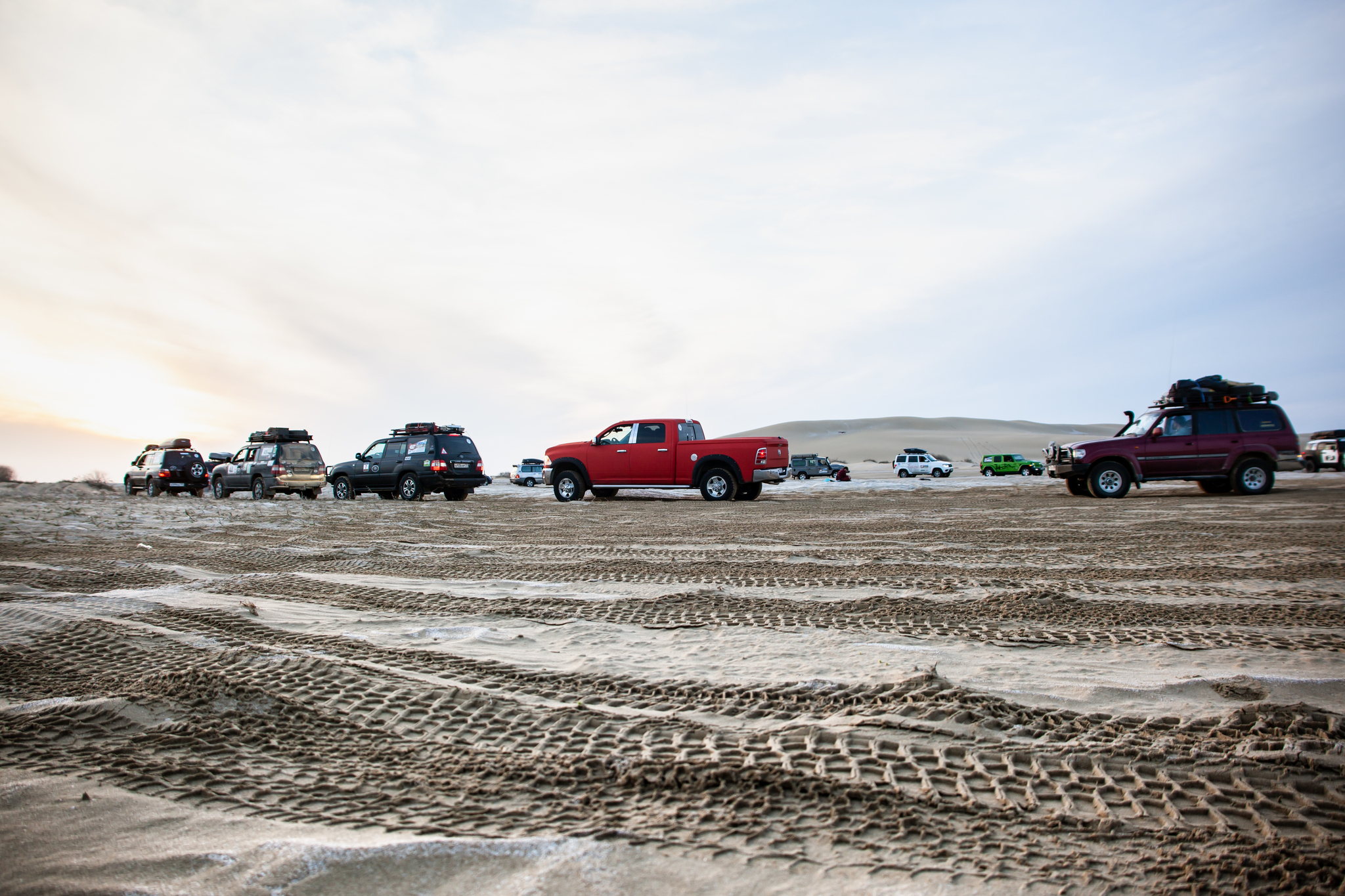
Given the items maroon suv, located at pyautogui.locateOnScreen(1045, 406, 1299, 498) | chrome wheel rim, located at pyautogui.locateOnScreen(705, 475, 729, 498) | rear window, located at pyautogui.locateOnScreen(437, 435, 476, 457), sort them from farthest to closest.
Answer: rear window, located at pyautogui.locateOnScreen(437, 435, 476, 457) < chrome wheel rim, located at pyautogui.locateOnScreen(705, 475, 729, 498) < maroon suv, located at pyautogui.locateOnScreen(1045, 406, 1299, 498)

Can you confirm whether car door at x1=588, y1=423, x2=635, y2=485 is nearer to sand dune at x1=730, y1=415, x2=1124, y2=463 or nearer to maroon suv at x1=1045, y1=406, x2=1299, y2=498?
maroon suv at x1=1045, y1=406, x2=1299, y2=498

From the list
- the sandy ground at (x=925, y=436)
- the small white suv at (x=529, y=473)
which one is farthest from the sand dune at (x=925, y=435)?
the small white suv at (x=529, y=473)

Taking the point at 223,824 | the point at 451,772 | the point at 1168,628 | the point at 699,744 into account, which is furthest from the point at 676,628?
the point at 1168,628

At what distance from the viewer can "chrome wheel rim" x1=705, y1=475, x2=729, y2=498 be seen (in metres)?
16.5

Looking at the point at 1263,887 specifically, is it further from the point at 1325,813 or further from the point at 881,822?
the point at 881,822

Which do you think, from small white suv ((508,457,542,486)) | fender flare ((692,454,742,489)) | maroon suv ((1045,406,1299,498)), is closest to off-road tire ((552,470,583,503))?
fender flare ((692,454,742,489))

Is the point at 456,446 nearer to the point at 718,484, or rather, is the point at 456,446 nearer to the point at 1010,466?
the point at 718,484

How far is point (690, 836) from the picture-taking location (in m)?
1.70

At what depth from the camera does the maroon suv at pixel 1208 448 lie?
610 inches

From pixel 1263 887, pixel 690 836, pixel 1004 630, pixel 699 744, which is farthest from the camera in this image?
pixel 1004 630

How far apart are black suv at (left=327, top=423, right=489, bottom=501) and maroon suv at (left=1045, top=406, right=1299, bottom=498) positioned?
581 inches

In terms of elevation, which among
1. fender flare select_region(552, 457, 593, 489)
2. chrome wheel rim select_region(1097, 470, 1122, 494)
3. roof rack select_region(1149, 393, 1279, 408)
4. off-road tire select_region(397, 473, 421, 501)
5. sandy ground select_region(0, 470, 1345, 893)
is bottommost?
sandy ground select_region(0, 470, 1345, 893)

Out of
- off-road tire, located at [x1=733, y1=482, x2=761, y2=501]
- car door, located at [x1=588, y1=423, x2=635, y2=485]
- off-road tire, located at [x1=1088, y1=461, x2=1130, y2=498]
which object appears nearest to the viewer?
off-road tire, located at [x1=1088, y1=461, x2=1130, y2=498]

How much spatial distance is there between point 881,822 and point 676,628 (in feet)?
6.55
